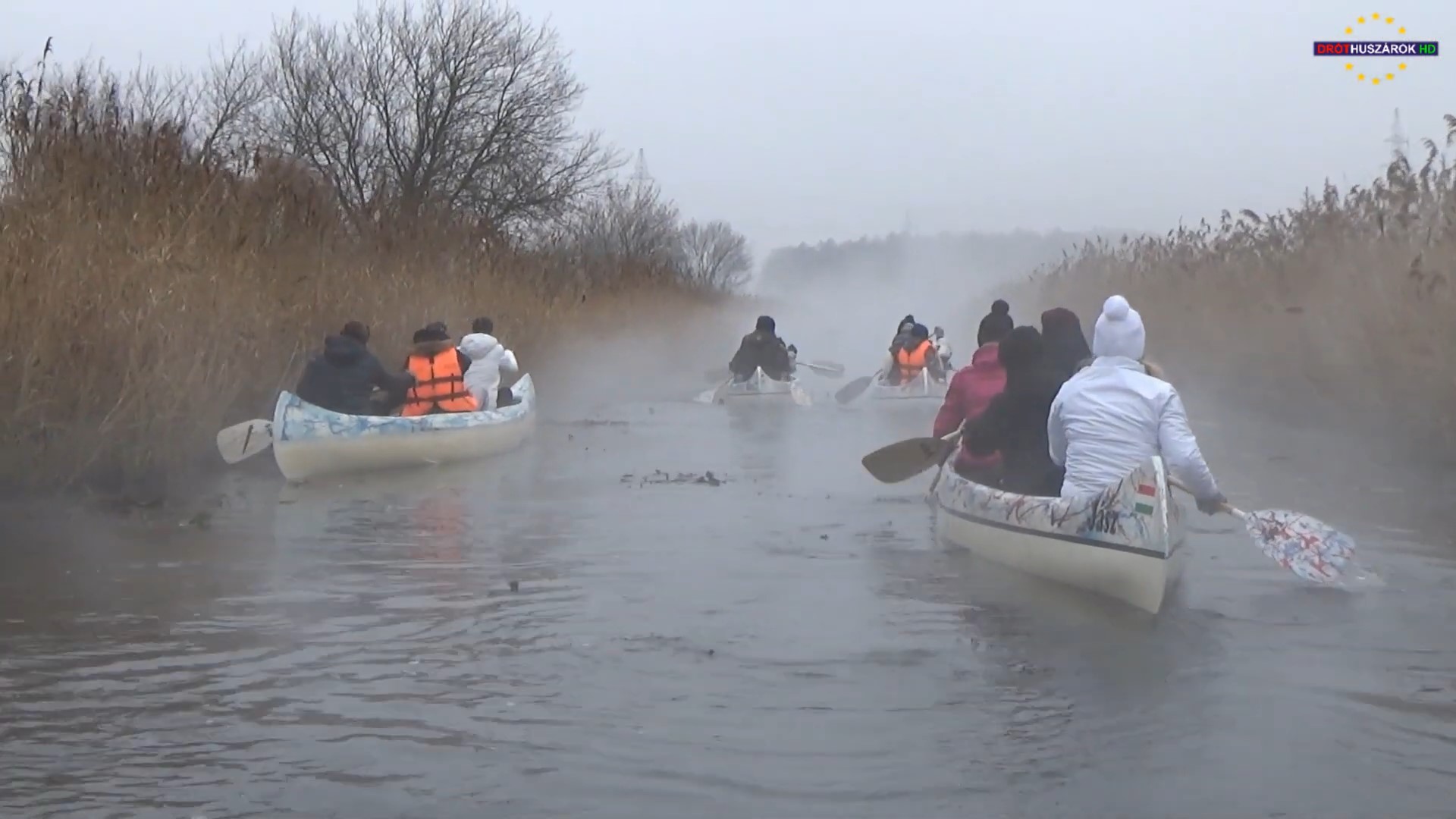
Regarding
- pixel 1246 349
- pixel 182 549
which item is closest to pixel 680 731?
pixel 182 549

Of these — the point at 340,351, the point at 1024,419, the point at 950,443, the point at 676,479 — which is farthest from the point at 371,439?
the point at 1024,419

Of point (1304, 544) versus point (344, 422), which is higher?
point (344, 422)

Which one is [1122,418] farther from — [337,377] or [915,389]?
[915,389]

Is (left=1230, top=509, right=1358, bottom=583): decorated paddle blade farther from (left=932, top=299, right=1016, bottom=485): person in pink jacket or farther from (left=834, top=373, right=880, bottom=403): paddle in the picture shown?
(left=834, top=373, right=880, bottom=403): paddle

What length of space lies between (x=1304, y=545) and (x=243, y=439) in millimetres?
9240

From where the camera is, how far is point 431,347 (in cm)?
1681

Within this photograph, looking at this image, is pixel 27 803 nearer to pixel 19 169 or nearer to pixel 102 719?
pixel 102 719

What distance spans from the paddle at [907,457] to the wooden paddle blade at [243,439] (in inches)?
221

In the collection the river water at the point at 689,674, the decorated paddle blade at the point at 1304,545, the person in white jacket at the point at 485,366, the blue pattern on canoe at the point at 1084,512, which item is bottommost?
the river water at the point at 689,674

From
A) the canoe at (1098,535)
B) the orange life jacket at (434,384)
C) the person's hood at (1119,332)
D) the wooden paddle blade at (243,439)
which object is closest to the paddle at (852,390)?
the orange life jacket at (434,384)

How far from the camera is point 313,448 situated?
14789 mm

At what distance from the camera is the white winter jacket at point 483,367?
61.2 ft

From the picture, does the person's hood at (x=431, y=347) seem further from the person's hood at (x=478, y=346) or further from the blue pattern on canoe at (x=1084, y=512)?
the blue pattern on canoe at (x=1084, y=512)

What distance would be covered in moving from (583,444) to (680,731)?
13.1 meters
